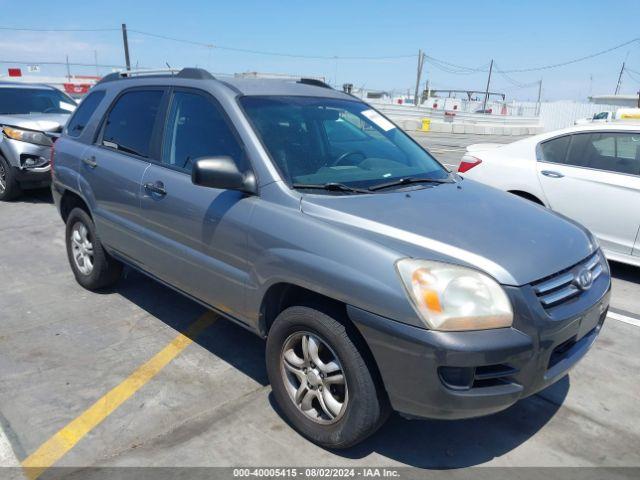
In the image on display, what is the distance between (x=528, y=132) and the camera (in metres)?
37.2

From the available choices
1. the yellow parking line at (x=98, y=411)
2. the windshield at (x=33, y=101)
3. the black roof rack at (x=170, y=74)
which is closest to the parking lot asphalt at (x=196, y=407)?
the yellow parking line at (x=98, y=411)

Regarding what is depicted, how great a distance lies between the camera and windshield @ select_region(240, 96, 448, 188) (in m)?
3.13

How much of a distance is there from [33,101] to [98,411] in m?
8.00

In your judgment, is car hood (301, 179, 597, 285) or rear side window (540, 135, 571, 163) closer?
car hood (301, 179, 597, 285)

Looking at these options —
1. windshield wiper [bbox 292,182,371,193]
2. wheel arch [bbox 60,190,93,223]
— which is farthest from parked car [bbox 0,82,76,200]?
windshield wiper [bbox 292,182,371,193]

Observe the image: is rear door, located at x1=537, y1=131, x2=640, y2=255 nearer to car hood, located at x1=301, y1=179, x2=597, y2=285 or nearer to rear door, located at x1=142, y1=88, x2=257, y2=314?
car hood, located at x1=301, y1=179, x2=597, y2=285

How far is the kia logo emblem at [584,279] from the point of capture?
265cm

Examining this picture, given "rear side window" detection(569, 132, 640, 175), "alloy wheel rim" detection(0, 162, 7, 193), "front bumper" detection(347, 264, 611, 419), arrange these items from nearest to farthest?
"front bumper" detection(347, 264, 611, 419) → "rear side window" detection(569, 132, 640, 175) → "alloy wheel rim" detection(0, 162, 7, 193)

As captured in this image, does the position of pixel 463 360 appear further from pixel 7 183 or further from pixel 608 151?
pixel 7 183

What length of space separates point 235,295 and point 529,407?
1873 millimetres

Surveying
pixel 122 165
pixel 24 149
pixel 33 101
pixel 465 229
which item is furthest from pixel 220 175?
pixel 33 101

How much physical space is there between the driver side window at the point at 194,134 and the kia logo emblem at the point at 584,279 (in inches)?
74.4

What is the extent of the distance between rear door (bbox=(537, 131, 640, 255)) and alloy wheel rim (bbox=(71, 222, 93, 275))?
456cm

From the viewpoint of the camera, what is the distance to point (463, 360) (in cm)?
223
